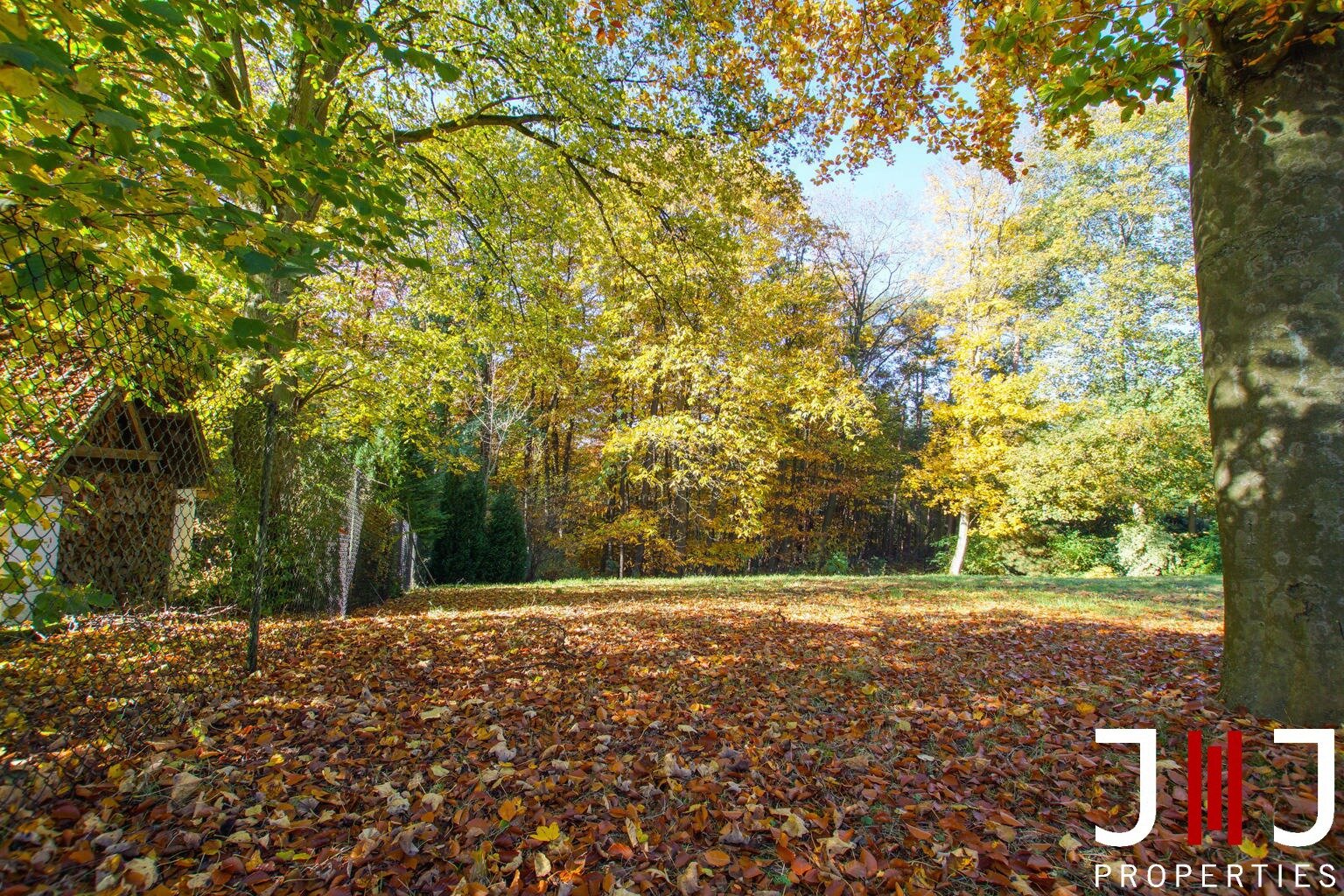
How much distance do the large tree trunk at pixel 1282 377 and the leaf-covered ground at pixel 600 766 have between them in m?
0.44

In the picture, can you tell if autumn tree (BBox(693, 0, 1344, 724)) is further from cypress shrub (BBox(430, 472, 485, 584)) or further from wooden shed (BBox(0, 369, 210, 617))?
cypress shrub (BBox(430, 472, 485, 584))

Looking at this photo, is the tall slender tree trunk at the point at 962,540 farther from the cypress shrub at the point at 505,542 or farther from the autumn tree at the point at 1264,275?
the autumn tree at the point at 1264,275

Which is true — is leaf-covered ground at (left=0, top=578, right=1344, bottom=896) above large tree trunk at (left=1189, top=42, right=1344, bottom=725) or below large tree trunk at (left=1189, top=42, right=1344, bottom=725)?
below

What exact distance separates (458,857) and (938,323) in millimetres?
19504

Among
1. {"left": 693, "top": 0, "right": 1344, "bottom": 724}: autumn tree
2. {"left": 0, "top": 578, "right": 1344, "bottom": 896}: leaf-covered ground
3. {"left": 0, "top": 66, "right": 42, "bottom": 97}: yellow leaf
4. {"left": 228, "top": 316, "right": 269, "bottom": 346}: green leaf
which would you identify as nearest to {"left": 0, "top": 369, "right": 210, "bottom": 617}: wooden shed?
{"left": 0, "top": 578, "right": 1344, "bottom": 896}: leaf-covered ground

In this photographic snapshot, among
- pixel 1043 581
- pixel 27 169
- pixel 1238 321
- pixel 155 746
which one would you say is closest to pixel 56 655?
pixel 155 746

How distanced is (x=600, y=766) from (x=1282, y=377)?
4.07 metres

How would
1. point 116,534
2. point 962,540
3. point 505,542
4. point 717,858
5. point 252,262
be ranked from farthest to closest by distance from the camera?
point 962,540 → point 505,542 → point 116,534 → point 717,858 → point 252,262

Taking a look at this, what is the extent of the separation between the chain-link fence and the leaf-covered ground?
0.16 feet

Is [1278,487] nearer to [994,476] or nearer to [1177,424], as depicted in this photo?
[994,476]

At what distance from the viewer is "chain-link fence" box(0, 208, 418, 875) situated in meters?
2.39

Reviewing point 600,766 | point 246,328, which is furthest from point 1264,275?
point 246,328

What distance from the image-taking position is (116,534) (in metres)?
6.08

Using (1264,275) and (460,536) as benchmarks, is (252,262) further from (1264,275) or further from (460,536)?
(460,536)
